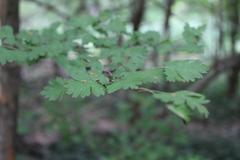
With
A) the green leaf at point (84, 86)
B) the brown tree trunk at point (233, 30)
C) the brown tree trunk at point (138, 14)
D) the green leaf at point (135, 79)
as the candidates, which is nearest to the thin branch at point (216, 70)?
the brown tree trunk at point (233, 30)

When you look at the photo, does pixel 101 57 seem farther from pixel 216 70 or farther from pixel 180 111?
pixel 216 70

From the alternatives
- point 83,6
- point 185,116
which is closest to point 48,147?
point 83,6

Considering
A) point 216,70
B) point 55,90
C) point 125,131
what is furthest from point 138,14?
point 55,90

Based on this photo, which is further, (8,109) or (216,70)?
(216,70)

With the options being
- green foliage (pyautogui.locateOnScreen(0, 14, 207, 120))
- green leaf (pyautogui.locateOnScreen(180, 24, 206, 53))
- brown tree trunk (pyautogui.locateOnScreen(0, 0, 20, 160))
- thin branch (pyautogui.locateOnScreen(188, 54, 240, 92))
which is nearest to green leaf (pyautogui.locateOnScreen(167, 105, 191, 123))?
green foliage (pyautogui.locateOnScreen(0, 14, 207, 120))

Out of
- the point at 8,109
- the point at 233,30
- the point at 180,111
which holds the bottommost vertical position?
the point at 8,109

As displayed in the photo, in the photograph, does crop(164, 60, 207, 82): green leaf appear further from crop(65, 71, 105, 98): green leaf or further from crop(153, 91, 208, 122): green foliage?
crop(65, 71, 105, 98): green leaf

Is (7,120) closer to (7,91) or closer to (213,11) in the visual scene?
(7,91)
